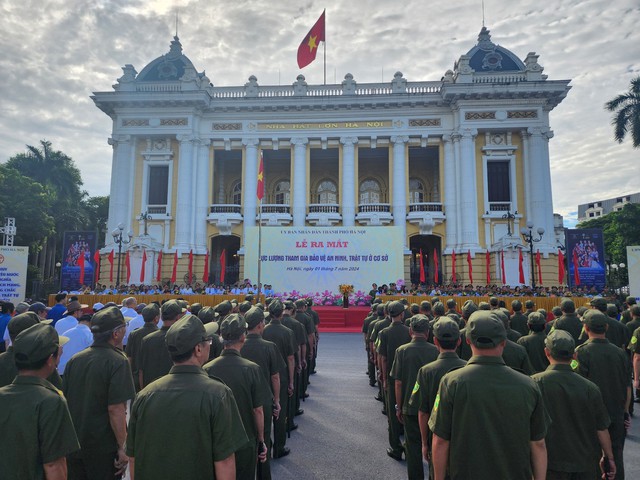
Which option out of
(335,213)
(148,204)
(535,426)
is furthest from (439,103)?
(535,426)

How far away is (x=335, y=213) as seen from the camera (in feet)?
83.7

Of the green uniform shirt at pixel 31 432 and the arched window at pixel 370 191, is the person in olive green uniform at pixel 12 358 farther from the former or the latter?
the arched window at pixel 370 191

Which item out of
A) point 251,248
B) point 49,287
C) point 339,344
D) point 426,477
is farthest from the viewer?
point 49,287

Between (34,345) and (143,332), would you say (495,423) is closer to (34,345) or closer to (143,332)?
(34,345)

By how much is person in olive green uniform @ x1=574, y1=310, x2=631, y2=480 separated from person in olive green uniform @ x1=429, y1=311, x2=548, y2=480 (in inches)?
80.7

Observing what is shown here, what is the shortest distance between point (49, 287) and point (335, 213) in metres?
21.2

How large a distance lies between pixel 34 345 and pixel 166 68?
29104mm

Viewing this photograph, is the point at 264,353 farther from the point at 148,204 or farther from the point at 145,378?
the point at 148,204

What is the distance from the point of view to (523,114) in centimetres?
2461

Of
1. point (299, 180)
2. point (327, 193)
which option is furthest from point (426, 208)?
point (299, 180)

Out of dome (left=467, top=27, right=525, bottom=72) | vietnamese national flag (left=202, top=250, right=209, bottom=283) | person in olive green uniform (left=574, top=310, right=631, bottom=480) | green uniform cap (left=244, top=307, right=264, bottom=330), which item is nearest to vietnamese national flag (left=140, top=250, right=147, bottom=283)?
vietnamese national flag (left=202, top=250, right=209, bottom=283)

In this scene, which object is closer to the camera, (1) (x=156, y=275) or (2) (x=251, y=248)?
(2) (x=251, y=248)

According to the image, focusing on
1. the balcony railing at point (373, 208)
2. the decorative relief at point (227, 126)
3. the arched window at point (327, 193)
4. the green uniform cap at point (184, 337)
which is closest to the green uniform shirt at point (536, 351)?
the green uniform cap at point (184, 337)

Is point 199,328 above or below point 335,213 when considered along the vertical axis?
below
